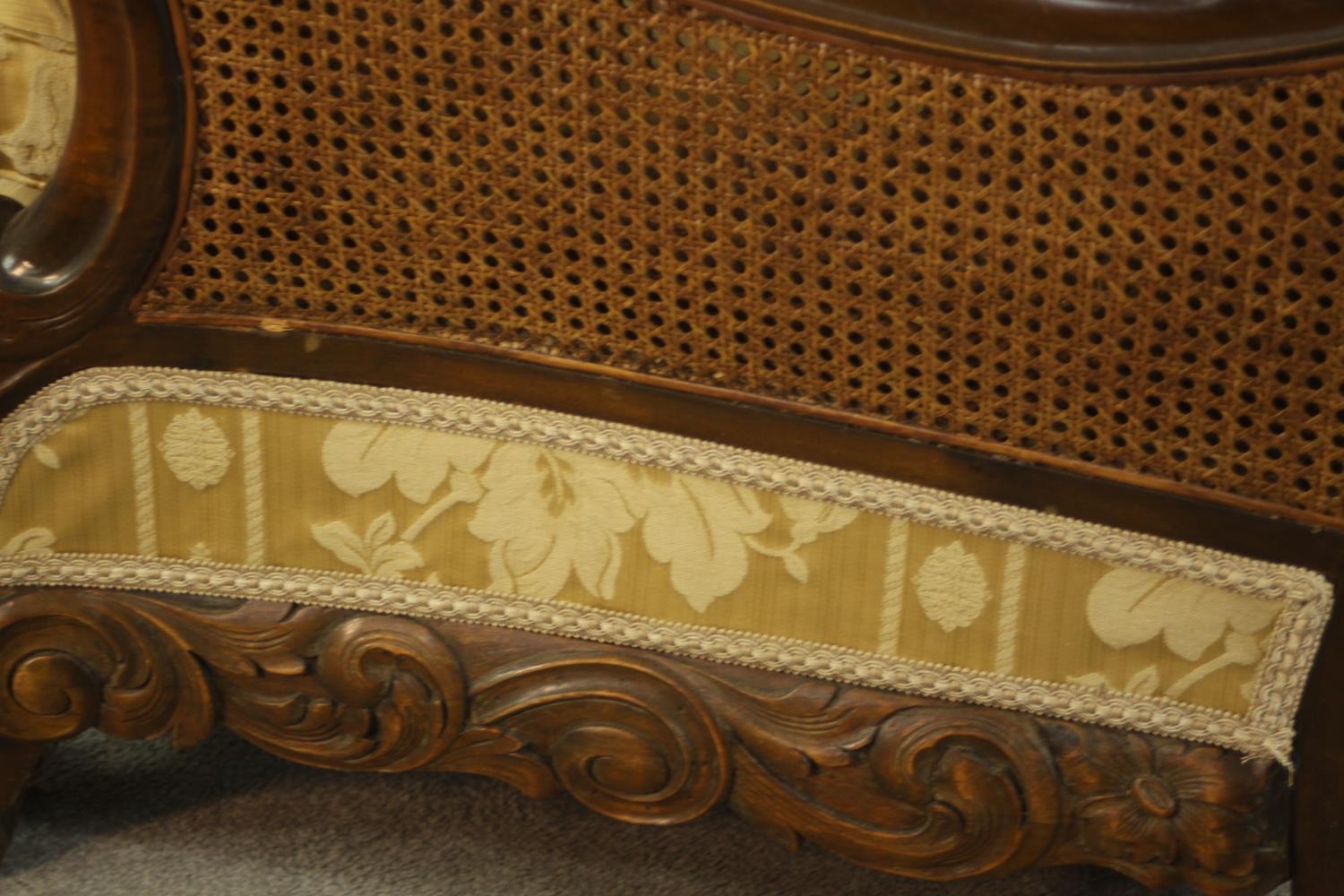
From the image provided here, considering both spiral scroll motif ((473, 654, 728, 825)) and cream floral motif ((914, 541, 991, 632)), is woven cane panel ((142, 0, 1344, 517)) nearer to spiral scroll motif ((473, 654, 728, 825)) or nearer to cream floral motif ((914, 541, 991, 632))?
cream floral motif ((914, 541, 991, 632))

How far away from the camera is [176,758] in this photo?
1.20 meters

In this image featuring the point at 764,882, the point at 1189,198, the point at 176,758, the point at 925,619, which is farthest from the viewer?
the point at 176,758

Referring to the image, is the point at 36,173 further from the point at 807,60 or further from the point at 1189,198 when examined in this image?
the point at 1189,198

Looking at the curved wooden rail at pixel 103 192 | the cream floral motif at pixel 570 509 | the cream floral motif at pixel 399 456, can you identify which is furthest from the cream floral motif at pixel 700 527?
the curved wooden rail at pixel 103 192

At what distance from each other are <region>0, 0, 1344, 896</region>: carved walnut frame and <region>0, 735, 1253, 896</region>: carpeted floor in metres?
0.18

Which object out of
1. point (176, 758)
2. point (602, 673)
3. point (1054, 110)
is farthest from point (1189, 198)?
point (176, 758)

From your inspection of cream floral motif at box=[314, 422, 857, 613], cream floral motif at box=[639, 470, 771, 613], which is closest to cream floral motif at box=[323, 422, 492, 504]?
cream floral motif at box=[314, 422, 857, 613]

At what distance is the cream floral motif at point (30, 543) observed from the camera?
0.92 m

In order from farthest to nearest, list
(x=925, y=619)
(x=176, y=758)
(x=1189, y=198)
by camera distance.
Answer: (x=176, y=758), (x=925, y=619), (x=1189, y=198)

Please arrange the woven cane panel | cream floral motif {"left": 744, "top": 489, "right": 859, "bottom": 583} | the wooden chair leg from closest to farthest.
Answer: the woven cane panel
cream floral motif {"left": 744, "top": 489, "right": 859, "bottom": 583}
the wooden chair leg

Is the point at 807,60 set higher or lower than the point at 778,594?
higher

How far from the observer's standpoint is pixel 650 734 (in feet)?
2.95

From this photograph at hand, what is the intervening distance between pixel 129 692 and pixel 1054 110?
25.7 inches

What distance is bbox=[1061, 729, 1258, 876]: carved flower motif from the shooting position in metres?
0.85
